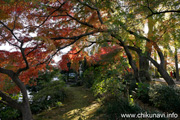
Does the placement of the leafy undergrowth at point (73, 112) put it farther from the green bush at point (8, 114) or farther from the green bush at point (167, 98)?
the green bush at point (167, 98)

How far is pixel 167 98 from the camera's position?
14.7 feet

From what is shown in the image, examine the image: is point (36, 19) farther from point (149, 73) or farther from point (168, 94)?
point (149, 73)

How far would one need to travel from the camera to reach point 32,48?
4480 millimetres

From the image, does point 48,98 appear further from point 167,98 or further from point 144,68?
point 144,68

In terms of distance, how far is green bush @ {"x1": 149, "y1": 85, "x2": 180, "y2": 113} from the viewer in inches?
169

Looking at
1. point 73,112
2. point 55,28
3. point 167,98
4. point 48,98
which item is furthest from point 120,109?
point 48,98

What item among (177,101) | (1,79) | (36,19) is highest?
(36,19)

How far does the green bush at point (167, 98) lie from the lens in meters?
4.29

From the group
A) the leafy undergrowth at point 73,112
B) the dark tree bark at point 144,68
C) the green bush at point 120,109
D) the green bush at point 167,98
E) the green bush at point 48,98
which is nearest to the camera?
the green bush at point 120,109

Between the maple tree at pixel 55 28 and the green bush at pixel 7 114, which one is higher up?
the maple tree at pixel 55 28

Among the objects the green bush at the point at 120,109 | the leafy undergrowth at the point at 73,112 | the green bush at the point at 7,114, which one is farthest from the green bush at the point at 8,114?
the green bush at the point at 120,109

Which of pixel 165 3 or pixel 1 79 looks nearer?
pixel 165 3

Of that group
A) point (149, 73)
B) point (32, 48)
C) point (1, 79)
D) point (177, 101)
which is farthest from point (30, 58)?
point (149, 73)

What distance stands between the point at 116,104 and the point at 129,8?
13.5 feet
